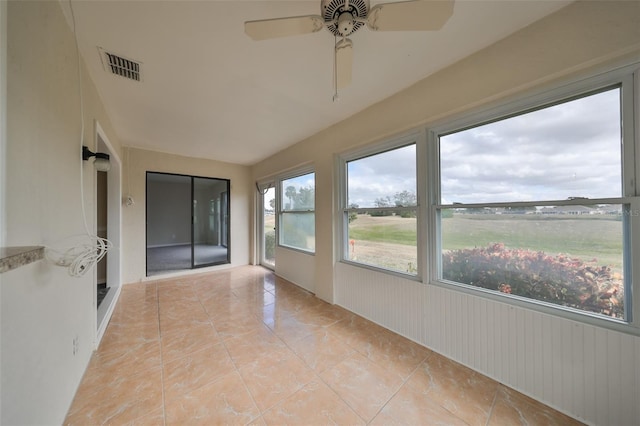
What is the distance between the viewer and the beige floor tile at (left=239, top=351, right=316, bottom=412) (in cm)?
153

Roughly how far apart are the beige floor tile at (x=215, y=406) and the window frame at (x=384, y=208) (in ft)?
5.56

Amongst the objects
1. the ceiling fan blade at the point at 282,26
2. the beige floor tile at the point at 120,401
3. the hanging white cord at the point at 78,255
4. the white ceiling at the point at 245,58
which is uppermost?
the white ceiling at the point at 245,58

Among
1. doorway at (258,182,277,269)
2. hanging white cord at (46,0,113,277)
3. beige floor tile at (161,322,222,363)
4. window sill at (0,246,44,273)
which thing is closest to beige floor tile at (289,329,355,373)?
beige floor tile at (161,322,222,363)

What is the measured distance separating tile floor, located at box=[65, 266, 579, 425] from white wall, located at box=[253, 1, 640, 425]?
0.50 feet

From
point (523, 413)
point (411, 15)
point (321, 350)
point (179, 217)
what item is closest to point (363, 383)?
point (321, 350)

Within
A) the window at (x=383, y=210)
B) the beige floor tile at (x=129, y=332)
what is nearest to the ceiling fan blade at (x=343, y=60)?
the window at (x=383, y=210)

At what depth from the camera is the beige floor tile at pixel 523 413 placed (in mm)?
1346

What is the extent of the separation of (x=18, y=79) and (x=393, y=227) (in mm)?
2743

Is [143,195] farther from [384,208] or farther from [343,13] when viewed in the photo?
[343,13]

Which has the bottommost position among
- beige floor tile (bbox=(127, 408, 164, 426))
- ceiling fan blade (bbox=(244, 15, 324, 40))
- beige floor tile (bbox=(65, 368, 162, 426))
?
beige floor tile (bbox=(127, 408, 164, 426))

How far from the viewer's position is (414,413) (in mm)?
1413

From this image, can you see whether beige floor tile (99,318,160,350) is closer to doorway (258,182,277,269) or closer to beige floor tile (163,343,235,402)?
beige floor tile (163,343,235,402)

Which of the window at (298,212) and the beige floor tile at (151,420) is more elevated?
the window at (298,212)

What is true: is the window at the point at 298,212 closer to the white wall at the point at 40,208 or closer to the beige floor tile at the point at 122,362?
the beige floor tile at the point at 122,362
